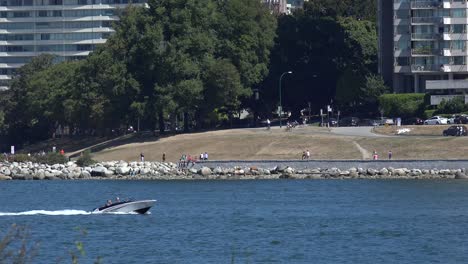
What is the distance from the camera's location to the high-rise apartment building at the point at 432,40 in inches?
5546

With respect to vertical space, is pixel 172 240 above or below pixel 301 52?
below

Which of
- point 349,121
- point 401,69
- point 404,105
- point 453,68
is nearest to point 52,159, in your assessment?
point 349,121

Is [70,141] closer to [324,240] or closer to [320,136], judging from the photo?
[320,136]

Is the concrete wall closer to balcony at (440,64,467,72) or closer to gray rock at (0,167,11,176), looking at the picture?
gray rock at (0,167,11,176)

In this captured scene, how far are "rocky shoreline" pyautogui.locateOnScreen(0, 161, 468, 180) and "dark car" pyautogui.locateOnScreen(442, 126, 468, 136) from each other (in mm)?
13698

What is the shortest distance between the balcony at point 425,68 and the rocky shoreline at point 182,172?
3691 centimetres

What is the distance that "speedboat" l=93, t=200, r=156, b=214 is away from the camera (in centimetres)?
7100

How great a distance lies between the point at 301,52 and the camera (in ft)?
487

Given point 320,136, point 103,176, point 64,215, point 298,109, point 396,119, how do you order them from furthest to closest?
point 298,109 < point 396,119 < point 320,136 < point 103,176 < point 64,215

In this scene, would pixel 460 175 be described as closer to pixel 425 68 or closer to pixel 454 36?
pixel 425 68

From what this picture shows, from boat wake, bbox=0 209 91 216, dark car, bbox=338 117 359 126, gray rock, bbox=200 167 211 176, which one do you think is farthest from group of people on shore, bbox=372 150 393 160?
boat wake, bbox=0 209 91 216

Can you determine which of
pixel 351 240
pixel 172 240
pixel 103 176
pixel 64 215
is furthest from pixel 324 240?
pixel 103 176

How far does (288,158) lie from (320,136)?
741 centimetres

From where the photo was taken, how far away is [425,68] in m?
142
